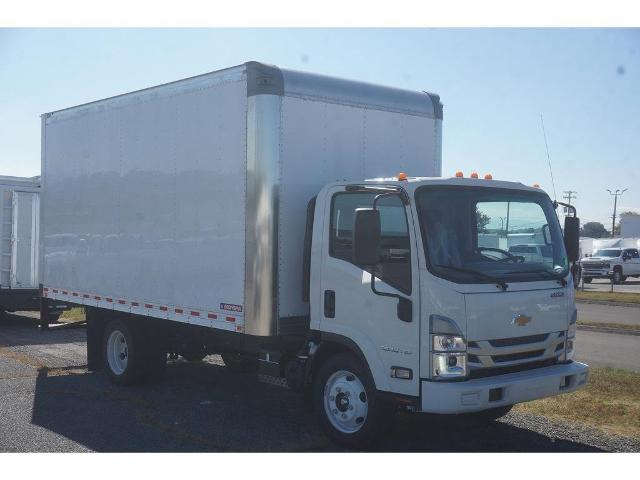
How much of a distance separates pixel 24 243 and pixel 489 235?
12.3 m

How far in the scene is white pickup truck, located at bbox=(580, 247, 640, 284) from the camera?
37.4m

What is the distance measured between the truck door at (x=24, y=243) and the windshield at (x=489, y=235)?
1202 cm

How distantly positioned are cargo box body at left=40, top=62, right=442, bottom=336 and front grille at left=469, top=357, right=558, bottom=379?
192 cm

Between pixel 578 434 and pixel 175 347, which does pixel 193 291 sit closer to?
pixel 175 347

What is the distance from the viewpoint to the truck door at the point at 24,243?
1585cm

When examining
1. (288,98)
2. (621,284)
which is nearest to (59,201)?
(288,98)

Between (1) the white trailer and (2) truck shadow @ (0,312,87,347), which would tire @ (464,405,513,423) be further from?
(1) the white trailer

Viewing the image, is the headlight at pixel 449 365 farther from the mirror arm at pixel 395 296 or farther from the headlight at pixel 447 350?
the mirror arm at pixel 395 296

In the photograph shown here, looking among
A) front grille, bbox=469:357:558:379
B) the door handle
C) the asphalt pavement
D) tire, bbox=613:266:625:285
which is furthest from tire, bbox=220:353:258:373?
tire, bbox=613:266:625:285

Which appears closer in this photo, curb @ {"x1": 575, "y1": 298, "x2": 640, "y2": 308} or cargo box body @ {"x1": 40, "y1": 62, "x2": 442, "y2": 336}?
cargo box body @ {"x1": 40, "y1": 62, "x2": 442, "y2": 336}

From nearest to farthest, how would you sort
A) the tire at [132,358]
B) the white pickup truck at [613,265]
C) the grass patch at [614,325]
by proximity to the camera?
the tire at [132,358]
the grass patch at [614,325]
the white pickup truck at [613,265]

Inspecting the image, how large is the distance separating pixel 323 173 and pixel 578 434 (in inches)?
144

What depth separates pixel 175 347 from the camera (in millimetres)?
9219

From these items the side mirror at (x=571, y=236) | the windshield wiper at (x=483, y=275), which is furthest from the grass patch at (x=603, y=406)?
the windshield wiper at (x=483, y=275)
